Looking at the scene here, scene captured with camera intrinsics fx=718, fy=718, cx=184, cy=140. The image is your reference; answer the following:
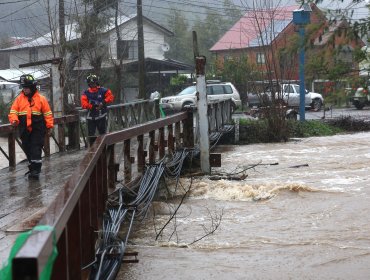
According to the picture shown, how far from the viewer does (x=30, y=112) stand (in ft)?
32.0

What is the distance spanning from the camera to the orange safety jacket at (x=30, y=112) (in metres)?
9.75

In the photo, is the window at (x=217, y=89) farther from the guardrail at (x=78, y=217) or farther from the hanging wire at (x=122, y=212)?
the guardrail at (x=78, y=217)

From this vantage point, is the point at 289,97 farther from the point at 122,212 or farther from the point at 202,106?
the point at 122,212

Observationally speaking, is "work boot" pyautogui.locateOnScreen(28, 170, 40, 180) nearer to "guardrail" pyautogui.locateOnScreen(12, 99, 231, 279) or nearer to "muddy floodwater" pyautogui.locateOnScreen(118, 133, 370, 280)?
"guardrail" pyautogui.locateOnScreen(12, 99, 231, 279)

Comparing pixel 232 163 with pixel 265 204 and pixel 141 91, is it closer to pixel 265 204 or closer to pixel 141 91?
pixel 265 204

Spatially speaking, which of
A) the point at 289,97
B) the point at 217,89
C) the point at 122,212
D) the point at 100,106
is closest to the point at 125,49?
the point at 217,89

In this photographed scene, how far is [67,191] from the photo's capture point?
4.50 meters

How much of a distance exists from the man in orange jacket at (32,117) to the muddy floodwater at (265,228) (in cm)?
187

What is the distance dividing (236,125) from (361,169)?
7.16 metres

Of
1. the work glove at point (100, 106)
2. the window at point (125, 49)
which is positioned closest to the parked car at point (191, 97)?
the window at point (125, 49)

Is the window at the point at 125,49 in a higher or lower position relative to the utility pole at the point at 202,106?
higher

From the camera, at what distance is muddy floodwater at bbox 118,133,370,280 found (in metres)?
7.15

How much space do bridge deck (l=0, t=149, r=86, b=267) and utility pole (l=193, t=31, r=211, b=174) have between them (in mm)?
2501

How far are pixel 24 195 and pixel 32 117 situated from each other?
1474 mm
